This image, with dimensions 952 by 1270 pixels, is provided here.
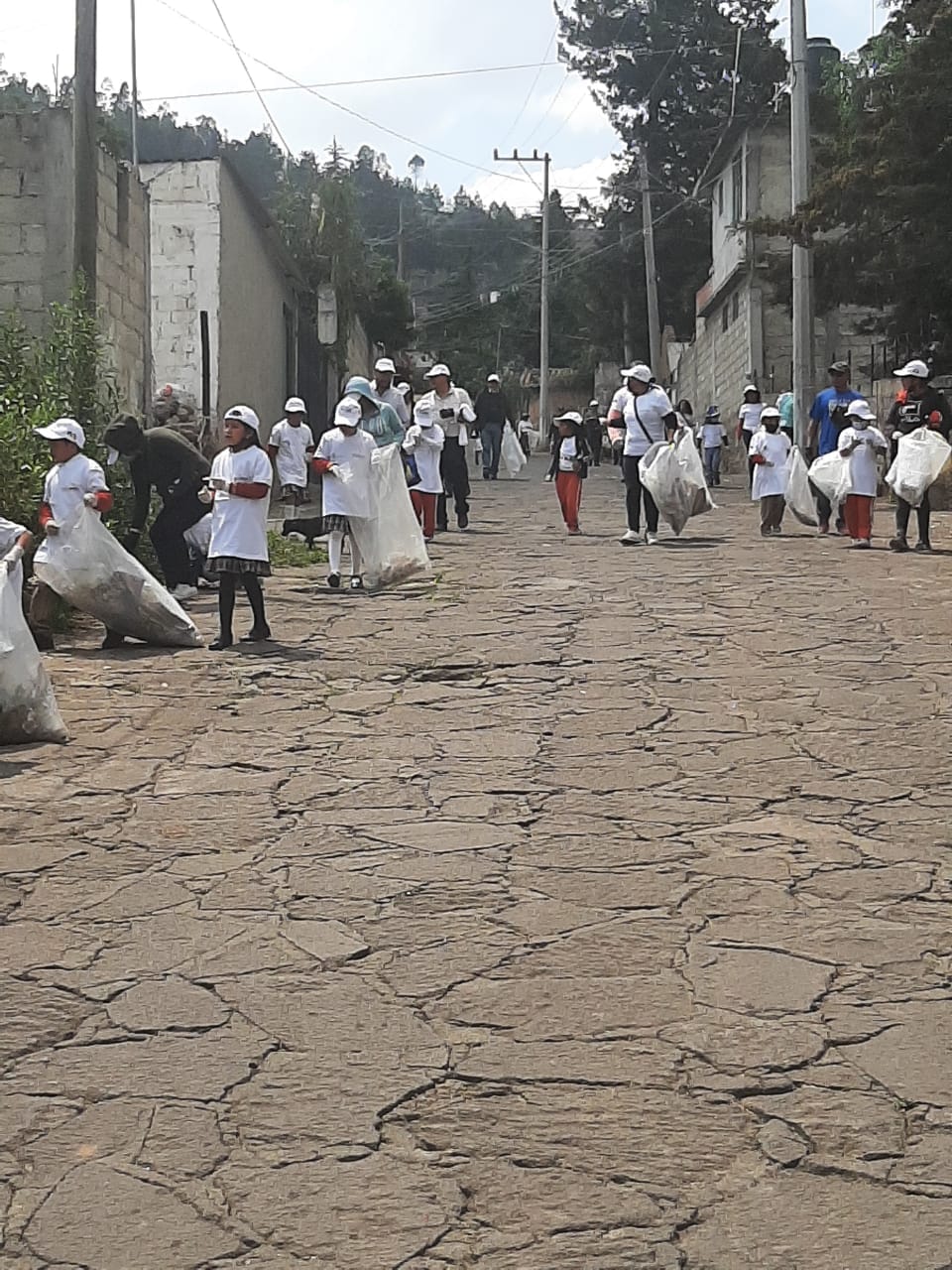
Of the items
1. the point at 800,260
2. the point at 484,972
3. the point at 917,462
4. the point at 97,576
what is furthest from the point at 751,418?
the point at 484,972

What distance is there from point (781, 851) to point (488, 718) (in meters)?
2.40

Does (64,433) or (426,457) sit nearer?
(64,433)

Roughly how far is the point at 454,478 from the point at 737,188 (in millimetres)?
21270

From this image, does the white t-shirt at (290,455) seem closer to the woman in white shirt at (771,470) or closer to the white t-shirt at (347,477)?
the white t-shirt at (347,477)

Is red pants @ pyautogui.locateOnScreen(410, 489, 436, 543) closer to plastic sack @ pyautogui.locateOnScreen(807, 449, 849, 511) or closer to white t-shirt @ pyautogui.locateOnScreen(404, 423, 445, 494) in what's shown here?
white t-shirt @ pyautogui.locateOnScreen(404, 423, 445, 494)

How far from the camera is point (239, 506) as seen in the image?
951 centimetres

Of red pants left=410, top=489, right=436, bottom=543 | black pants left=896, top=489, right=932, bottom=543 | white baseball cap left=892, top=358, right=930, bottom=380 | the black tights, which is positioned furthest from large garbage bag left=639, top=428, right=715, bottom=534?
the black tights

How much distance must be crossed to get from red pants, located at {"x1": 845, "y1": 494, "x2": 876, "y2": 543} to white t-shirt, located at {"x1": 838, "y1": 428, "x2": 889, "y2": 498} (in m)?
0.09

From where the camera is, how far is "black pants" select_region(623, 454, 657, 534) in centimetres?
1467

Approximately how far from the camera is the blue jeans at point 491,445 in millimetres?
26547

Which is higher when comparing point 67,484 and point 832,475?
point 832,475

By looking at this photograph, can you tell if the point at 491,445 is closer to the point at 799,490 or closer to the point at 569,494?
the point at 569,494

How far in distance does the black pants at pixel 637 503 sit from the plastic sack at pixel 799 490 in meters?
1.70

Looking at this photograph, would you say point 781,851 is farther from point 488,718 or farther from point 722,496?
point 722,496
